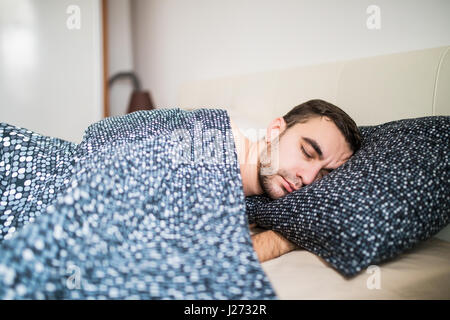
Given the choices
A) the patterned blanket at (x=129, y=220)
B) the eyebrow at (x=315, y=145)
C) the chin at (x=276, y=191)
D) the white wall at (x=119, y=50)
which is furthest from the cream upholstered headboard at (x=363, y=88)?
the white wall at (x=119, y=50)

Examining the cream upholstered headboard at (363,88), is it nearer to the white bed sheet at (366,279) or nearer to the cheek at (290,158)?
the cheek at (290,158)

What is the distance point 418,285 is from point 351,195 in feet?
0.71

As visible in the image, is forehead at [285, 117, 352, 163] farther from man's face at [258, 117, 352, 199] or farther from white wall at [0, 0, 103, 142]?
white wall at [0, 0, 103, 142]

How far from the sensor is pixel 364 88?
1094 millimetres

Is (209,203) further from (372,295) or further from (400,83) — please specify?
(400,83)

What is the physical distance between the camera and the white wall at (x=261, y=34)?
1.12 metres

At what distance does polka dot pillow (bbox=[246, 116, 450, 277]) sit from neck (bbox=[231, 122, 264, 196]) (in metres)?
0.26

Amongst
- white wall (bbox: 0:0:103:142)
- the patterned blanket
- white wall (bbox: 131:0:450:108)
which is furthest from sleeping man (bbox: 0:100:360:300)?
white wall (bbox: 0:0:103:142)

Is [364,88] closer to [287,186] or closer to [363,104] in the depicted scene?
[363,104]

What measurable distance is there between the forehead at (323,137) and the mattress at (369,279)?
32 centimetres

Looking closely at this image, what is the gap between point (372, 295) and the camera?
0.60 m

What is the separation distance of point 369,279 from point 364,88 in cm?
68

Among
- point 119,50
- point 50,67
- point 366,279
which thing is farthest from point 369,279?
point 119,50
